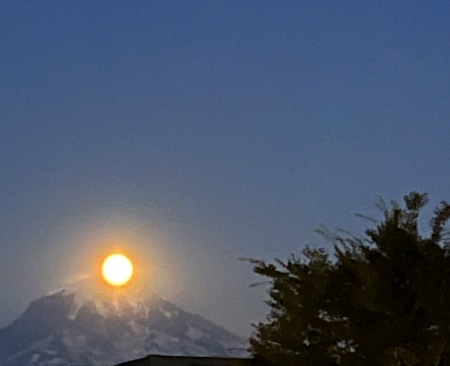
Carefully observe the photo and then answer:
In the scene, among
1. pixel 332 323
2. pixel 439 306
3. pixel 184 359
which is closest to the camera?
pixel 439 306

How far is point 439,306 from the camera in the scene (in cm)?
2417

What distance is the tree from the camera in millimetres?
24219

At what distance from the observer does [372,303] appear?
2444 centimetres

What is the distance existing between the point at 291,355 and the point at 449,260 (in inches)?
168

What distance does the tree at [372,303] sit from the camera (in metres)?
24.2

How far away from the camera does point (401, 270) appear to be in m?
25.2

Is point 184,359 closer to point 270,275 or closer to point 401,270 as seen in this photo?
point 270,275

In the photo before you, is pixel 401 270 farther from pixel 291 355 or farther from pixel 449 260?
pixel 291 355

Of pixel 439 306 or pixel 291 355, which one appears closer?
pixel 439 306

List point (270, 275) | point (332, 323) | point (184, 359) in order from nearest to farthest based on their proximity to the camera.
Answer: point (332, 323) < point (270, 275) < point (184, 359)

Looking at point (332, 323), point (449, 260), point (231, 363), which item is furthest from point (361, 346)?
point (231, 363)

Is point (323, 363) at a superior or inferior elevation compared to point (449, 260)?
inferior

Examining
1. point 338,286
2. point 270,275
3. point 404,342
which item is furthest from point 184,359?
point 404,342

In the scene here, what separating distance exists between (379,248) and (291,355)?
324 centimetres
